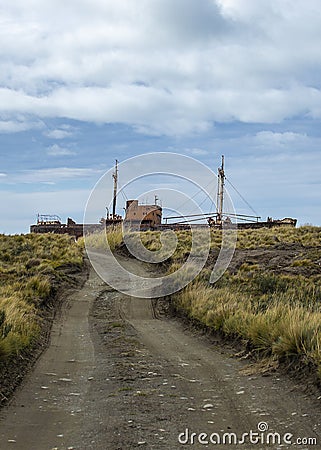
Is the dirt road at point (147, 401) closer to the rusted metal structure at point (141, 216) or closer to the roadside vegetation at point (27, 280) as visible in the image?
the roadside vegetation at point (27, 280)

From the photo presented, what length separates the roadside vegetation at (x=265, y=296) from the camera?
875cm

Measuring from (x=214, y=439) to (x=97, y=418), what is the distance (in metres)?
1.52

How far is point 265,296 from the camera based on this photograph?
50.4 feet

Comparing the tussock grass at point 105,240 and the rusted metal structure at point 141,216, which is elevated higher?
the rusted metal structure at point 141,216

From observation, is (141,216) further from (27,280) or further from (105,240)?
(27,280)

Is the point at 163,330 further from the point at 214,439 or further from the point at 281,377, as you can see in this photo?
the point at 214,439

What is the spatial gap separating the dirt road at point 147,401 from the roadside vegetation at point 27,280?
702mm

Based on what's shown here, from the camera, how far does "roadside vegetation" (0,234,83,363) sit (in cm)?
1019

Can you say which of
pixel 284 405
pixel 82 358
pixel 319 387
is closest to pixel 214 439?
pixel 284 405

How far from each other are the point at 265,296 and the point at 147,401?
9.02 m

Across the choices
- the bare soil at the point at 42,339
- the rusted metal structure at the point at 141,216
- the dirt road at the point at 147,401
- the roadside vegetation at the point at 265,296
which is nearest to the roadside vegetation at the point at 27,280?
the bare soil at the point at 42,339

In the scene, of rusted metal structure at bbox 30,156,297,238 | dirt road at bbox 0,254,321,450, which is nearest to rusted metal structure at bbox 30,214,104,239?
rusted metal structure at bbox 30,156,297,238

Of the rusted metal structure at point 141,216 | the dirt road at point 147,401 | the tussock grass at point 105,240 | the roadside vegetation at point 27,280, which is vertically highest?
the rusted metal structure at point 141,216

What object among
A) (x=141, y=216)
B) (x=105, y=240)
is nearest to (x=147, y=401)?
(x=105, y=240)
